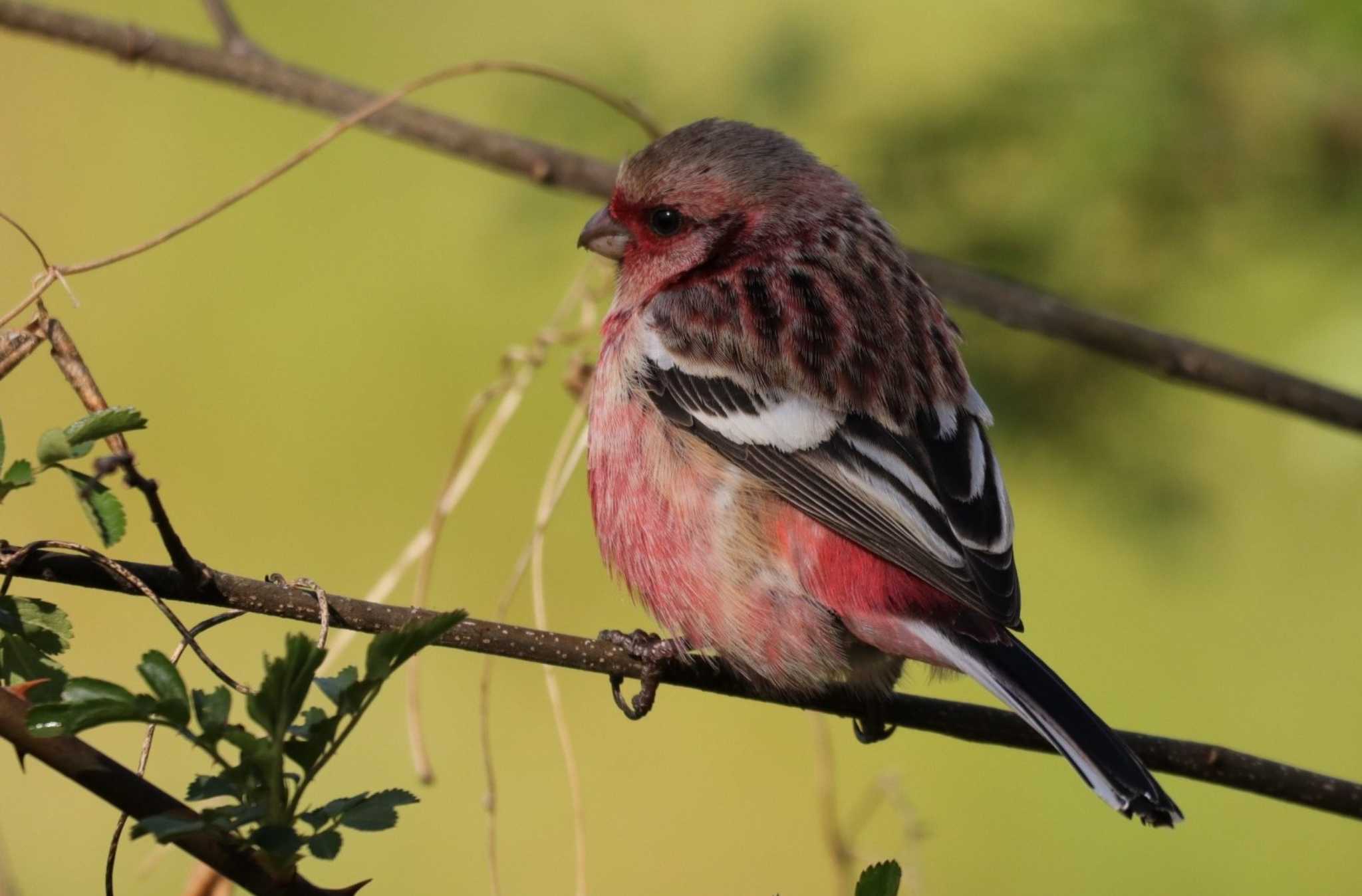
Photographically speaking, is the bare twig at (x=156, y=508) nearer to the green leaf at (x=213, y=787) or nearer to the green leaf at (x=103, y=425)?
the green leaf at (x=103, y=425)

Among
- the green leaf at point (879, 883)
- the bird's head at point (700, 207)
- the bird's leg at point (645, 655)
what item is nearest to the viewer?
the green leaf at point (879, 883)

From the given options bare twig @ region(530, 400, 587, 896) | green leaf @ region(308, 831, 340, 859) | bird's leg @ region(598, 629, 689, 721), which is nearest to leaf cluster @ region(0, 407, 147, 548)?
green leaf @ region(308, 831, 340, 859)

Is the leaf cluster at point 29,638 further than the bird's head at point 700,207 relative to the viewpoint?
No

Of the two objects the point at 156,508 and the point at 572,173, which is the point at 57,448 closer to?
the point at 156,508

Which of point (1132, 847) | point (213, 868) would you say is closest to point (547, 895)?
point (1132, 847)

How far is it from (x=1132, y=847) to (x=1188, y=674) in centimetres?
76

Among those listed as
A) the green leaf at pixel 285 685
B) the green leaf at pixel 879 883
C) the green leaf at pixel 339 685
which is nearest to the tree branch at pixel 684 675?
the green leaf at pixel 339 685

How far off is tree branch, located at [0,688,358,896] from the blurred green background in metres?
1.97

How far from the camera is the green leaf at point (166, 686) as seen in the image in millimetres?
1649

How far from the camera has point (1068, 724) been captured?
8.60 ft

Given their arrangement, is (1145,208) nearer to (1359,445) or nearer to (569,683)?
(1359,445)

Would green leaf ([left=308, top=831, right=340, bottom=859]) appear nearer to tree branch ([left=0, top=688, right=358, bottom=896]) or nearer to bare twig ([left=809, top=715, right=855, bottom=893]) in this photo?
tree branch ([left=0, top=688, right=358, bottom=896])

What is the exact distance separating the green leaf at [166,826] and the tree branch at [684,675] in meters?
0.46

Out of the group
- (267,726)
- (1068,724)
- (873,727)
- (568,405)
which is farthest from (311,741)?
(568,405)
